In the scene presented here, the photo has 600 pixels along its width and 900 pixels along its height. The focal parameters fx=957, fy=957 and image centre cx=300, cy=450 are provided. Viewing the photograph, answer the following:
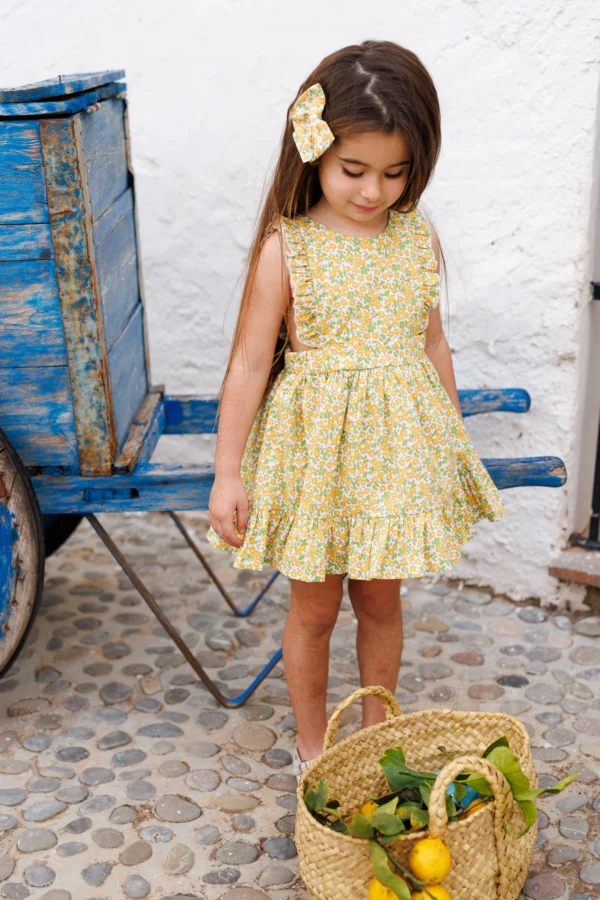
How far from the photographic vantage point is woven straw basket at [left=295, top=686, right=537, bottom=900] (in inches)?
63.9

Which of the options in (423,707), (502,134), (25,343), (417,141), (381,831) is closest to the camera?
(381,831)

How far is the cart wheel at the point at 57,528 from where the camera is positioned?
271 cm

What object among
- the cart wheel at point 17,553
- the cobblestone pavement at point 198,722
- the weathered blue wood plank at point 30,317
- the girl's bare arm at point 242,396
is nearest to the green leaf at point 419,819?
the cobblestone pavement at point 198,722

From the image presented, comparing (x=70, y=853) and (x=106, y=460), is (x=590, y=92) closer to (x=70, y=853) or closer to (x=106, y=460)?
(x=106, y=460)

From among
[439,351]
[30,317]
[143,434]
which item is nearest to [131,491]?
[143,434]

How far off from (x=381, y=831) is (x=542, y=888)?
0.49 metres

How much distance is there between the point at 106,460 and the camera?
2.16 metres

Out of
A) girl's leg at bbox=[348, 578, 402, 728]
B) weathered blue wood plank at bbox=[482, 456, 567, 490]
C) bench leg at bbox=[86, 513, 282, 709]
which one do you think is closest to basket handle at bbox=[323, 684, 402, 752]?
girl's leg at bbox=[348, 578, 402, 728]

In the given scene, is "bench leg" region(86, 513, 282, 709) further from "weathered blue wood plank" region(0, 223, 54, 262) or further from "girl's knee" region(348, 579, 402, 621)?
"weathered blue wood plank" region(0, 223, 54, 262)

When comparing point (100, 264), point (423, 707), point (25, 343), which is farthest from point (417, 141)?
point (423, 707)

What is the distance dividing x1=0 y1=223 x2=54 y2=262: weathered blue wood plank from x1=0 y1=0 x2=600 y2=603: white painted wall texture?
1.09 metres

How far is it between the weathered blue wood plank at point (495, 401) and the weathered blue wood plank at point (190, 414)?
0.71 m

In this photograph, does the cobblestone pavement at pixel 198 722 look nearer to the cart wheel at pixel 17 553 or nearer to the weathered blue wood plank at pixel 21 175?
the cart wheel at pixel 17 553

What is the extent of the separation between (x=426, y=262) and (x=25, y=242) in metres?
Answer: 0.85
